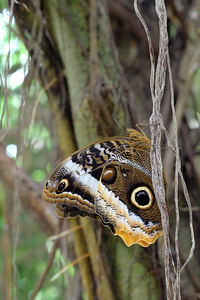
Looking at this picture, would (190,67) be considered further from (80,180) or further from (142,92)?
(80,180)

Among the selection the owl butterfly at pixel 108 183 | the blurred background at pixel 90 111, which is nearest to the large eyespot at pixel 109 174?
the owl butterfly at pixel 108 183

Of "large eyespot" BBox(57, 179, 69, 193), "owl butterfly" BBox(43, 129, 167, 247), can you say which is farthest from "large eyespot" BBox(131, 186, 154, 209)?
"large eyespot" BBox(57, 179, 69, 193)

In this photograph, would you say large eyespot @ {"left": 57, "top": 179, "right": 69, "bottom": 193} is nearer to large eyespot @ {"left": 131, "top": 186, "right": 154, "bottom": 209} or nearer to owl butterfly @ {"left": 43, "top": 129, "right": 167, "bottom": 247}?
owl butterfly @ {"left": 43, "top": 129, "right": 167, "bottom": 247}

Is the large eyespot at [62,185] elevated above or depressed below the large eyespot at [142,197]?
above

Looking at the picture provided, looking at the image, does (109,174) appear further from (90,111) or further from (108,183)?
(90,111)

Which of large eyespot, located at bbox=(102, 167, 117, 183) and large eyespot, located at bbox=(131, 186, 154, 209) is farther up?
large eyespot, located at bbox=(102, 167, 117, 183)

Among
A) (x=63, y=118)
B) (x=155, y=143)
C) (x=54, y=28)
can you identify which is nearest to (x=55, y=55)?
(x=54, y=28)

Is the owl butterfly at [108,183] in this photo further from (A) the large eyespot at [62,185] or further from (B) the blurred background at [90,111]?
(B) the blurred background at [90,111]
